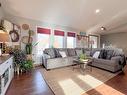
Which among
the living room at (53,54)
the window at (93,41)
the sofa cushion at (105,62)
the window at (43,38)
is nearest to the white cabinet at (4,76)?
the living room at (53,54)

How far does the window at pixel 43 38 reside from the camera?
16.8 feet

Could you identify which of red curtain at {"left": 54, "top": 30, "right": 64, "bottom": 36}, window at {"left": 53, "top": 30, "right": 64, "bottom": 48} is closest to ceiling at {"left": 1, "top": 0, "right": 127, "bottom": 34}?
red curtain at {"left": 54, "top": 30, "right": 64, "bottom": 36}

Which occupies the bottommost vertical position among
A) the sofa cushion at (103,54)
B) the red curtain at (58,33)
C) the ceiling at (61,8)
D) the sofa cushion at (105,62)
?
the sofa cushion at (105,62)

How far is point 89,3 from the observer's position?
378 cm

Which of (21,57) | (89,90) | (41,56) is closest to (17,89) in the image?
(21,57)

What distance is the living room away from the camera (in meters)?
2.50

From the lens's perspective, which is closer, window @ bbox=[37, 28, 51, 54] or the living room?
the living room

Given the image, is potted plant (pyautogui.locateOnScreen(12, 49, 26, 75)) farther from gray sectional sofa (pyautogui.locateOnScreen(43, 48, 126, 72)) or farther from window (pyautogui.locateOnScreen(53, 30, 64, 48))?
window (pyautogui.locateOnScreen(53, 30, 64, 48))

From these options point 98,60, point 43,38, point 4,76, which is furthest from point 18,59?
point 98,60

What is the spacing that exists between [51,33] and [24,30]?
152cm

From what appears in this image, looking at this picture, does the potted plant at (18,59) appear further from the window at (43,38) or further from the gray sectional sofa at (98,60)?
the window at (43,38)

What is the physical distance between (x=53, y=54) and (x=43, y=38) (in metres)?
1.23

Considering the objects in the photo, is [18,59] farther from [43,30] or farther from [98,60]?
[98,60]

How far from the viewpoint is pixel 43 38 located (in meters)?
5.27
